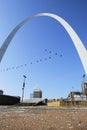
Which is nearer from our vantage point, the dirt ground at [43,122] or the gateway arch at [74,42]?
the dirt ground at [43,122]

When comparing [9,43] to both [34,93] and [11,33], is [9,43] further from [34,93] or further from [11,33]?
[34,93]

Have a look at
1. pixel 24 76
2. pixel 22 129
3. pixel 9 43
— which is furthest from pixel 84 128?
pixel 24 76

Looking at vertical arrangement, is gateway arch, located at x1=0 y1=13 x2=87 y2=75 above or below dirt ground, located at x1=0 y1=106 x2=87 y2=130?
above

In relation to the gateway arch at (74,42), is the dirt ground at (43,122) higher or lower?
lower

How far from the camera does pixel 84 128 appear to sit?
23.0 ft

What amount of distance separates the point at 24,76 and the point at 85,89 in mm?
27661

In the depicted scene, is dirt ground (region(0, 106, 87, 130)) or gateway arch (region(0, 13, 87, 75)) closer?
dirt ground (region(0, 106, 87, 130))

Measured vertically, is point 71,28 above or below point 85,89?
above

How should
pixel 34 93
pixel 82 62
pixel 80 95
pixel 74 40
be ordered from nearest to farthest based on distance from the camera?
pixel 82 62, pixel 74 40, pixel 80 95, pixel 34 93

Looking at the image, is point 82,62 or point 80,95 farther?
point 80,95

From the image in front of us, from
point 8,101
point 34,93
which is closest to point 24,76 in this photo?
point 8,101

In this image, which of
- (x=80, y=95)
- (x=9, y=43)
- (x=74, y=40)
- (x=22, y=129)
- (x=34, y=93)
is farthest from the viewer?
(x=34, y=93)

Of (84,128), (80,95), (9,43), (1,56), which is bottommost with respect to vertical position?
(84,128)

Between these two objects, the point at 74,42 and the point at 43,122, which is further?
the point at 74,42
